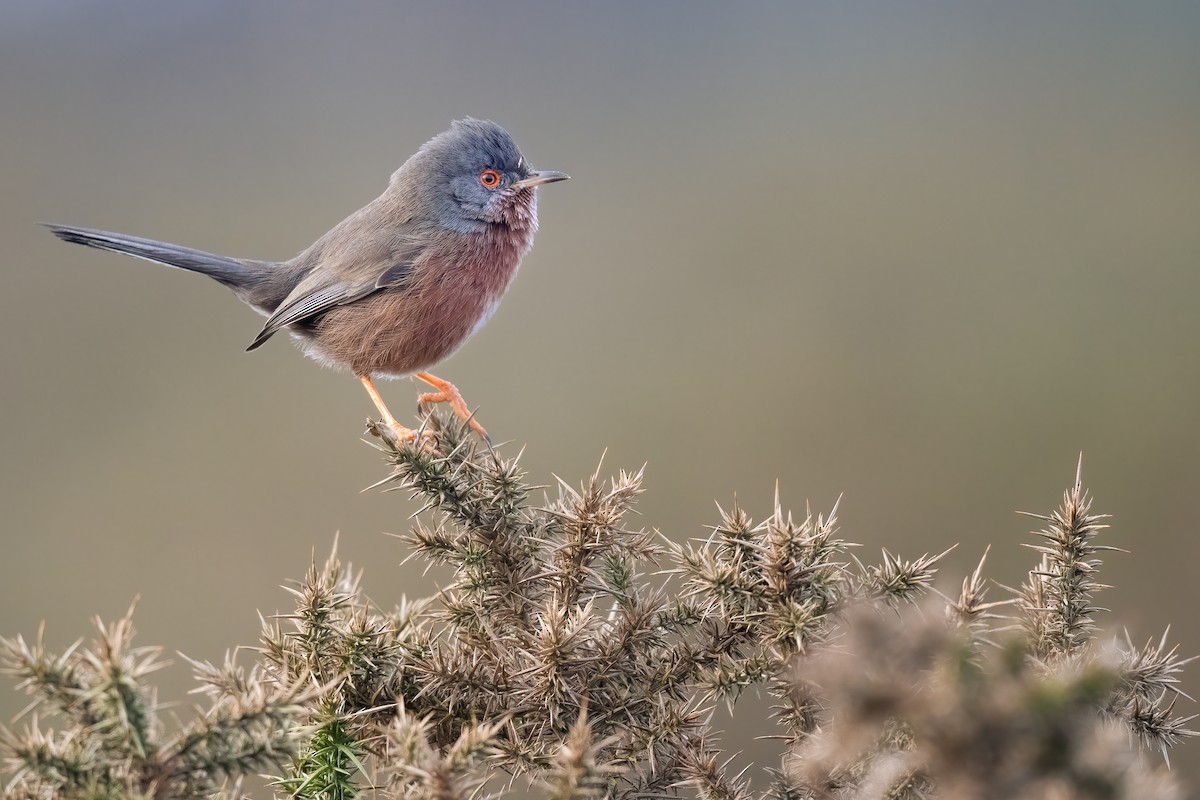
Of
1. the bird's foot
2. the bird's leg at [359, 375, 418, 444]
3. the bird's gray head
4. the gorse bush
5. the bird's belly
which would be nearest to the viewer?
the gorse bush

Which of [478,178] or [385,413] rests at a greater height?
[478,178]

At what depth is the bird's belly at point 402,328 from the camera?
4617mm

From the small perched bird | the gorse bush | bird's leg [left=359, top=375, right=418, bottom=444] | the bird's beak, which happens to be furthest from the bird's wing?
the gorse bush

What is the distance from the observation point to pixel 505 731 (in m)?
2.18

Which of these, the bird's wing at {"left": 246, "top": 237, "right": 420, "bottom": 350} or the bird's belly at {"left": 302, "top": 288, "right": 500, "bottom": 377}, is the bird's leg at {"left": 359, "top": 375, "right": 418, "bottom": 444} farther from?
the bird's wing at {"left": 246, "top": 237, "right": 420, "bottom": 350}

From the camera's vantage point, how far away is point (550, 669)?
2.00 metres

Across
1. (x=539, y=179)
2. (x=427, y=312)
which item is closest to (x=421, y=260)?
(x=427, y=312)

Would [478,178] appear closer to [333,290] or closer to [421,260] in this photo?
[421,260]

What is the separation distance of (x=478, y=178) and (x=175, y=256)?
176 centimetres

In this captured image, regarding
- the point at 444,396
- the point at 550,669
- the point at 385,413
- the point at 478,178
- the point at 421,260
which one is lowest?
the point at 550,669

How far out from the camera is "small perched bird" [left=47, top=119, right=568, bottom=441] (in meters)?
4.64

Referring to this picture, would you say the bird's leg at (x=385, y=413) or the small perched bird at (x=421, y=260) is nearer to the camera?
the bird's leg at (x=385, y=413)

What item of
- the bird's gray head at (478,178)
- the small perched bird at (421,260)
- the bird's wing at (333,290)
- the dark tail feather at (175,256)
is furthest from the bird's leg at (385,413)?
the dark tail feather at (175,256)

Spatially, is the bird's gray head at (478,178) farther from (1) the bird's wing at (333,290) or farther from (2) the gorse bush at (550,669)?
(2) the gorse bush at (550,669)
